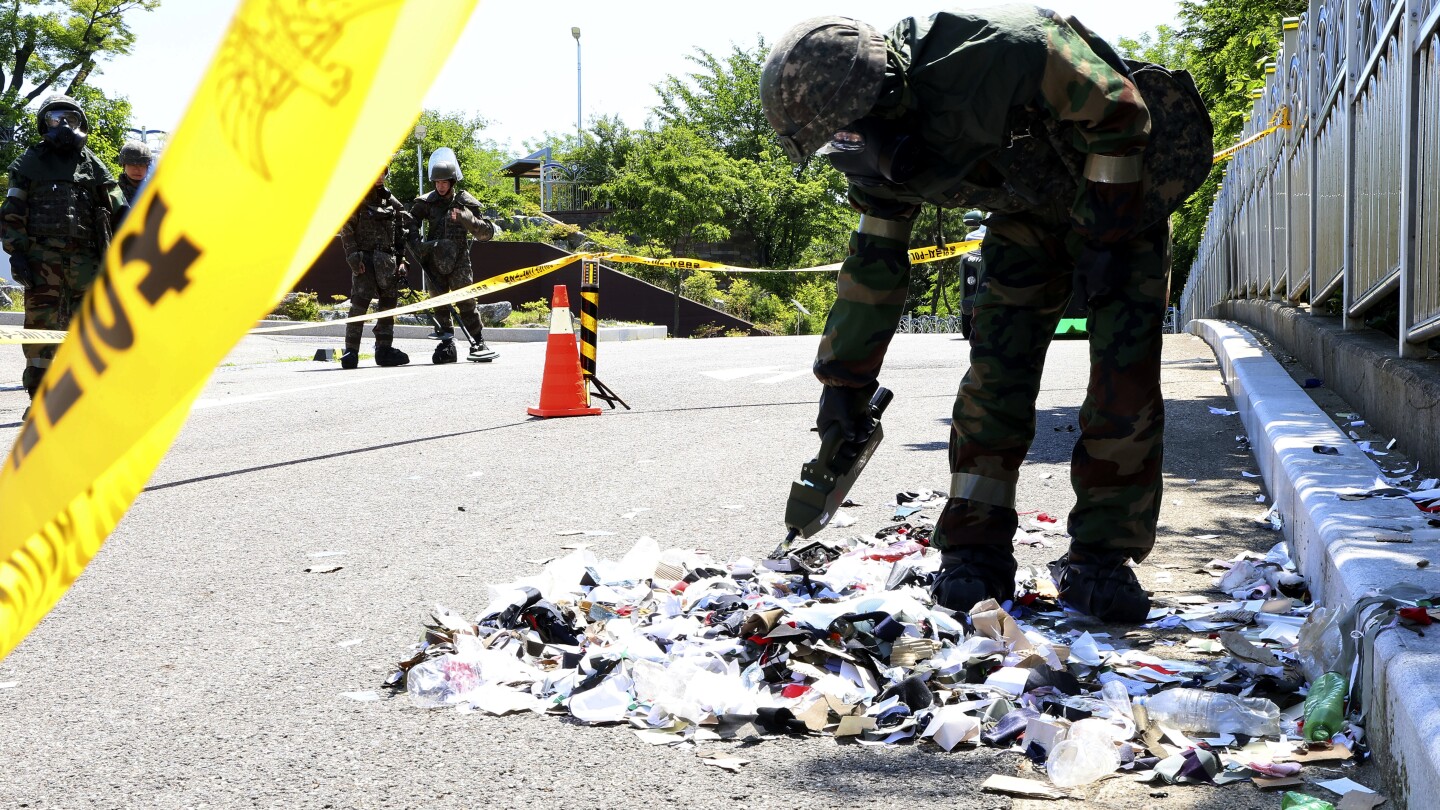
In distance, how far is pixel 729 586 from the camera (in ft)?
13.5

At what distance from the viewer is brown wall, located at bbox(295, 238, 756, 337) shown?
117 feet

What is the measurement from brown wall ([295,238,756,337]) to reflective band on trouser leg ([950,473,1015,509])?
30846mm

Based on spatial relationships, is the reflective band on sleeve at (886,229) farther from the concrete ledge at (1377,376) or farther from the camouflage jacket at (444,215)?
the camouflage jacket at (444,215)

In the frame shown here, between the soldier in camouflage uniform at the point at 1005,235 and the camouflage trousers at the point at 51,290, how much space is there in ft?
28.4

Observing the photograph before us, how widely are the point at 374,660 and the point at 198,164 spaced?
286 cm

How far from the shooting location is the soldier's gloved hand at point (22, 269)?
1047cm

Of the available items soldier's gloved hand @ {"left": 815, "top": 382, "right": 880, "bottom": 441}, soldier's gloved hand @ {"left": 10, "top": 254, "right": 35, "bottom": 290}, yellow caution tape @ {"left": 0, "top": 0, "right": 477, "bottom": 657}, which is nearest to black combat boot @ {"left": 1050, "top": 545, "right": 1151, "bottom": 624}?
soldier's gloved hand @ {"left": 815, "top": 382, "right": 880, "bottom": 441}

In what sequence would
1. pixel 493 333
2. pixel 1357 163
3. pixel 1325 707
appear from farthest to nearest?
1. pixel 493 333
2. pixel 1357 163
3. pixel 1325 707

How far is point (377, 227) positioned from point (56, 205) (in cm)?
453

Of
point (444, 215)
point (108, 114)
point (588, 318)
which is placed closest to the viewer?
point (588, 318)

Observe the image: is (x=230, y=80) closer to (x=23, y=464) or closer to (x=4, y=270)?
(x=23, y=464)

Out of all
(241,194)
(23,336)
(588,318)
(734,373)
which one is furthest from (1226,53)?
(241,194)

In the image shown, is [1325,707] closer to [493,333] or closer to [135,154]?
[135,154]

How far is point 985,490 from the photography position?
4008 mm
